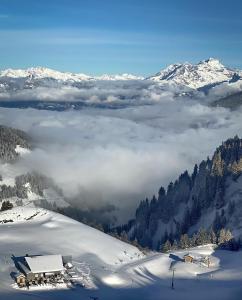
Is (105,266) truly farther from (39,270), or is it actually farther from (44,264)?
(39,270)

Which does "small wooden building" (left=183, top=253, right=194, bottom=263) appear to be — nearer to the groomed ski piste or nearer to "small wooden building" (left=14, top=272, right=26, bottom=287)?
the groomed ski piste

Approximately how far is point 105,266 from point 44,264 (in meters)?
20.1

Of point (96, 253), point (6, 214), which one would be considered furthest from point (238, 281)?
point (6, 214)

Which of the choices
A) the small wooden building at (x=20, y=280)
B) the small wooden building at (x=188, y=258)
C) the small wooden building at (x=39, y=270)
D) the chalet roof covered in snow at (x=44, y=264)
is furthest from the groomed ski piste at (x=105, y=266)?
the chalet roof covered in snow at (x=44, y=264)

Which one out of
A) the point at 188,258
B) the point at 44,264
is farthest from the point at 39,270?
the point at 188,258

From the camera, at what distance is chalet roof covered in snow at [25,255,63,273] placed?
77.8 m

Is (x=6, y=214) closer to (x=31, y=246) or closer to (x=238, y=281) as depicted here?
(x=31, y=246)

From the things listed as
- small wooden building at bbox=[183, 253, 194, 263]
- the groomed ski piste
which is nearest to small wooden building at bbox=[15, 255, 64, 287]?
the groomed ski piste

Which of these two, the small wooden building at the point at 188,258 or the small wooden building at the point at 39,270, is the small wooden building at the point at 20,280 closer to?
the small wooden building at the point at 39,270

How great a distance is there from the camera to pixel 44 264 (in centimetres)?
→ 7962

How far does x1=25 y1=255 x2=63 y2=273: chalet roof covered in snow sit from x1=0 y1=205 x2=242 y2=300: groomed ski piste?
2.99 meters

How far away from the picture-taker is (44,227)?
11906cm

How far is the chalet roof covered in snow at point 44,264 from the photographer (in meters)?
77.8

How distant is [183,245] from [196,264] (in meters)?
36.0
